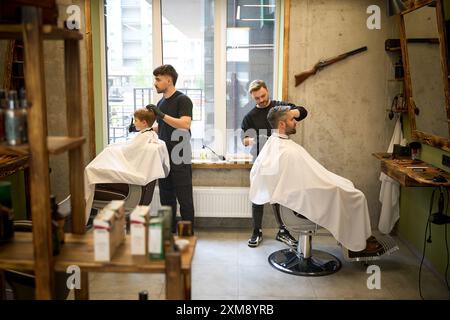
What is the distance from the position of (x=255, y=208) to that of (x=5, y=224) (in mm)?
2390

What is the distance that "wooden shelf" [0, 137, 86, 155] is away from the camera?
5.13 feet

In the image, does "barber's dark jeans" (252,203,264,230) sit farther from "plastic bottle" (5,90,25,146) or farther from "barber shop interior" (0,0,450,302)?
"plastic bottle" (5,90,25,146)

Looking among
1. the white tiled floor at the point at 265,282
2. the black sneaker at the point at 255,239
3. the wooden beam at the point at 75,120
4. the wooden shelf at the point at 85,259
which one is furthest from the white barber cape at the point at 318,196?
the wooden beam at the point at 75,120

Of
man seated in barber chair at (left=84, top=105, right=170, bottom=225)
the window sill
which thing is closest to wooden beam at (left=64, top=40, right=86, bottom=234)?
man seated in barber chair at (left=84, top=105, right=170, bottom=225)

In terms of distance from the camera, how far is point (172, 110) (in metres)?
3.70

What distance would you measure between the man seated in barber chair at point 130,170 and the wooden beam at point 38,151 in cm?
173

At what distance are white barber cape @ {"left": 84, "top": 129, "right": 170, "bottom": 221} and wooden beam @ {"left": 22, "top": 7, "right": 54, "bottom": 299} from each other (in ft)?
5.80

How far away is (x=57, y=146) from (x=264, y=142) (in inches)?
98.0

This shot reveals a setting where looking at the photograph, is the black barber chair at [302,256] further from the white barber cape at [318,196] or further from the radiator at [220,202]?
the radiator at [220,202]

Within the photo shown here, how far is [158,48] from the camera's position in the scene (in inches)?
168

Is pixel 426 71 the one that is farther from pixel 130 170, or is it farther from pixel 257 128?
pixel 130 170

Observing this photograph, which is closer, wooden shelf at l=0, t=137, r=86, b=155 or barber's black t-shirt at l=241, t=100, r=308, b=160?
wooden shelf at l=0, t=137, r=86, b=155

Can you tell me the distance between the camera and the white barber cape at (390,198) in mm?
3881

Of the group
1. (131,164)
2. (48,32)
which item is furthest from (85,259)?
(131,164)
